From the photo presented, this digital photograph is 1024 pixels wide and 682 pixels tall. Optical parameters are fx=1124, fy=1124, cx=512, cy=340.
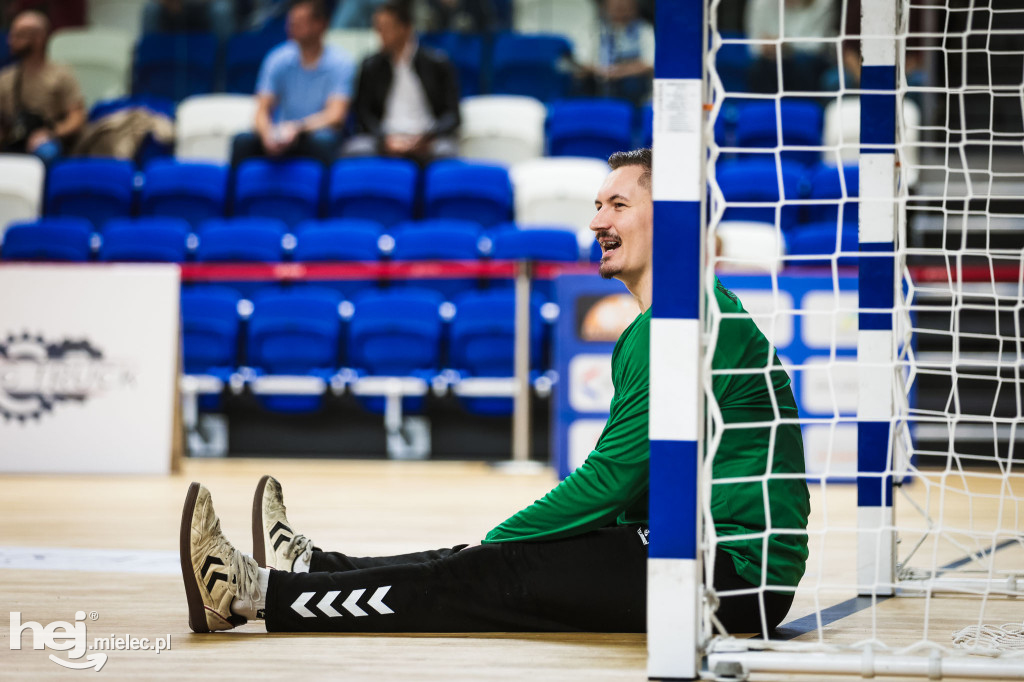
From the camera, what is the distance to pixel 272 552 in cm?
277

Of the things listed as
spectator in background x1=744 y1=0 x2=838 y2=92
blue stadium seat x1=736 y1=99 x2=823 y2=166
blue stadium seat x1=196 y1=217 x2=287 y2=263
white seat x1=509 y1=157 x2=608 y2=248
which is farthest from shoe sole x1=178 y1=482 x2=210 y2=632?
spectator in background x1=744 y1=0 x2=838 y2=92

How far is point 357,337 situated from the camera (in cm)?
721

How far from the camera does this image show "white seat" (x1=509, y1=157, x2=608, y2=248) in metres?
7.86

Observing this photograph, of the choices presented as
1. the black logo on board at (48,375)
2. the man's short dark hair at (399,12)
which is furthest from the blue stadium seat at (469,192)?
the black logo on board at (48,375)

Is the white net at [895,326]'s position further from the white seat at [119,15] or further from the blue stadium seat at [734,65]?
the white seat at [119,15]

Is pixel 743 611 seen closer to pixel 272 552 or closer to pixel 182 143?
pixel 272 552

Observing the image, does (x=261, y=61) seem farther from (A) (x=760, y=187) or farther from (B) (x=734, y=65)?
(A) (x=760, y=187)

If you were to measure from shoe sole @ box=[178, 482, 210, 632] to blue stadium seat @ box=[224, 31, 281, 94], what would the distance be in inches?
330

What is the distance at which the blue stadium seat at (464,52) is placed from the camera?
32.1 feet

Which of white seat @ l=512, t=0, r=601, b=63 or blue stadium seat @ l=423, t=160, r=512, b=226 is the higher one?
white seat @ l=512, t=0, r=601, b=63

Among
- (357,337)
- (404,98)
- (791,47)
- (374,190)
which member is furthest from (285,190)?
(791,47)

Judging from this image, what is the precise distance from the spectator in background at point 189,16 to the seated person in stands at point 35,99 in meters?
1.56

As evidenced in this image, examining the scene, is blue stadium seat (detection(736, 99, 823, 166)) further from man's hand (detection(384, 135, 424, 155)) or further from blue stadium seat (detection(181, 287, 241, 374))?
blue stadium seat (detection(181, 287, 241, 374))

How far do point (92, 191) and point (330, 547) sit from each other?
5.53 metres
